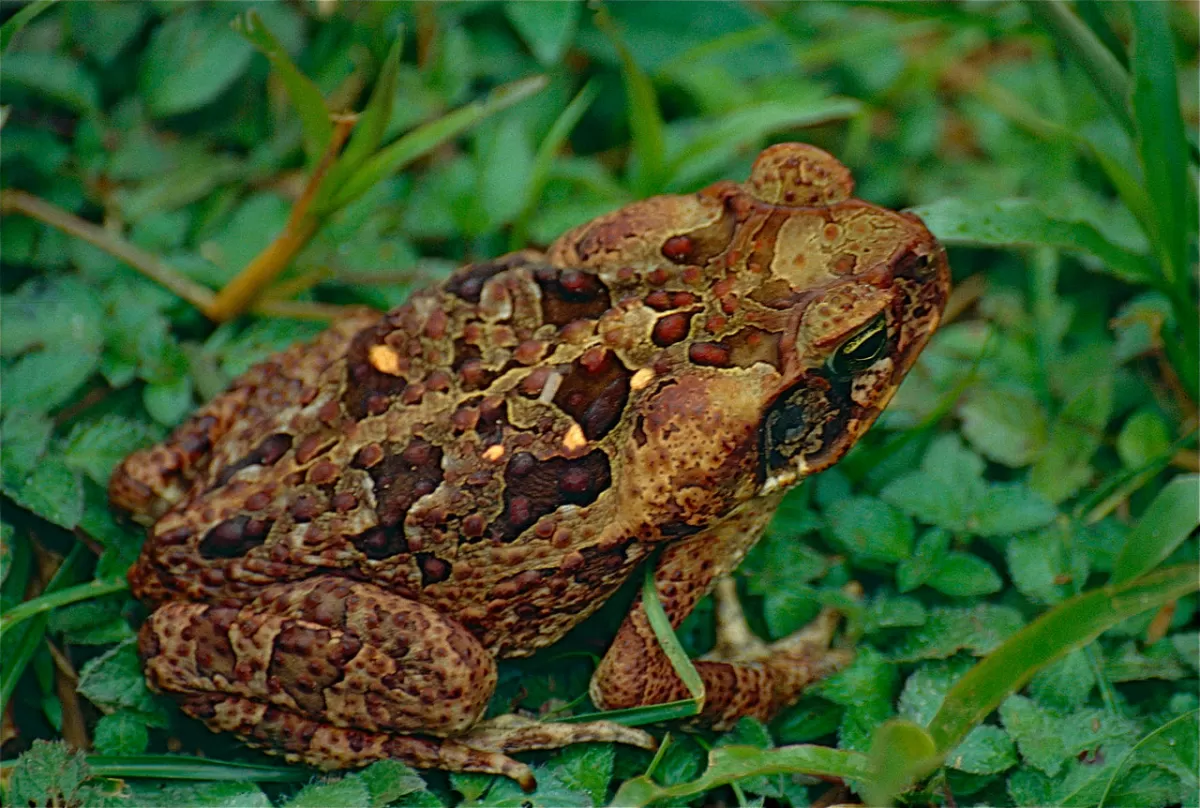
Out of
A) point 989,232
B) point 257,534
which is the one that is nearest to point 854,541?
point 989,232

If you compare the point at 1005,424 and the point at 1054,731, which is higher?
the point at 1005,424

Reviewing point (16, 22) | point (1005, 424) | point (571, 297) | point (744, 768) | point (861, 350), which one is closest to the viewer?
point (744, 768)

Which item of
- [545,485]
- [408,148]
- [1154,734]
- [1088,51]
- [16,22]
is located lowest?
[1154,734]

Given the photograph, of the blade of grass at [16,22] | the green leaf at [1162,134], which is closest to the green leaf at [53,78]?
the blade of grass at [16,22]

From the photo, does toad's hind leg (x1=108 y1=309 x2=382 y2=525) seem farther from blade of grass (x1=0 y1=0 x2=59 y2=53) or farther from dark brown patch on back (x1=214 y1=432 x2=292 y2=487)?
blade of grass (x1=0 y1=0 x2=59 y2=53)

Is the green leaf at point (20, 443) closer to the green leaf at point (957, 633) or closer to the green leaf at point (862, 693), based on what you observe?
the green leaf at point (862, 693)

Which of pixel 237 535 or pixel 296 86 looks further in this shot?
pixel 296 86

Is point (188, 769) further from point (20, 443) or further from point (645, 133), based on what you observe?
point (645, 133)

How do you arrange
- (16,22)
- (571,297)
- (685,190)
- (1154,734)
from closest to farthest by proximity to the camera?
(1154,734) → (571,297) → (16,22) → (685,190)

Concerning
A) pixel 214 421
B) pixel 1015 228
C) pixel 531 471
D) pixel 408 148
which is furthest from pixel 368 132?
pixel 1015 228
